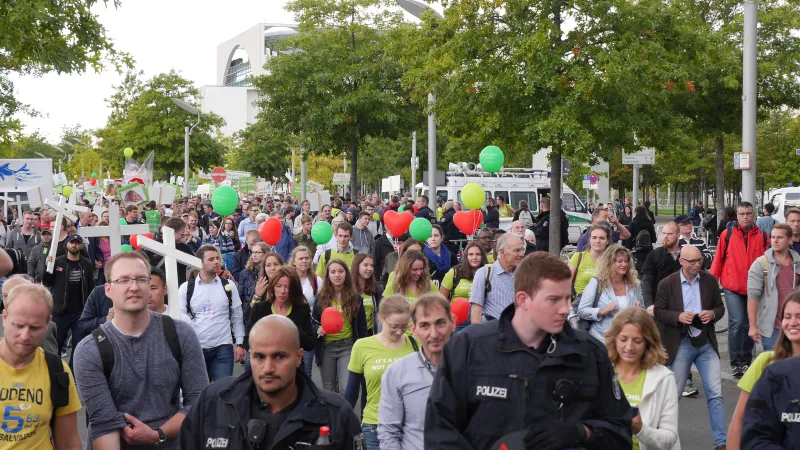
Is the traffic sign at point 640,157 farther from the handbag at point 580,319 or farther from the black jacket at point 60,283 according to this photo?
the handbag at point 580,319

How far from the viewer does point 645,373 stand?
18.2 ft

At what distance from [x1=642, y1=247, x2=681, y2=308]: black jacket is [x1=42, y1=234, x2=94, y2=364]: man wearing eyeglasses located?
615cm

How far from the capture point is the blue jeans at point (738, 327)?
37.8ft

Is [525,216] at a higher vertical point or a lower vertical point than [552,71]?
lower

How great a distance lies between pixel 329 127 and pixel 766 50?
39.4 feet

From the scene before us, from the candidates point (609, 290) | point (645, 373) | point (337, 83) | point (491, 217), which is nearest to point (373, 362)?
point (645, 373)

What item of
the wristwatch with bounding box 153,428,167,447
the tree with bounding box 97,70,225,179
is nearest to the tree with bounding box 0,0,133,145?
the wristwatch with bounding box 153,428,167,447

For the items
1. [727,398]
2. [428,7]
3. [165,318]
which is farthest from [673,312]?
[428,7]

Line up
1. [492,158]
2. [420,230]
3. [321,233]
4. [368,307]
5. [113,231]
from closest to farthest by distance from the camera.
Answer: [113,231] → [368,307] → [420,230] → [321,233] → [492,158]

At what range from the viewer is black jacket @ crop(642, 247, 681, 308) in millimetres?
10109

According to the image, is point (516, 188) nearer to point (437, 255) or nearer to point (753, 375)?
point (437, 255)

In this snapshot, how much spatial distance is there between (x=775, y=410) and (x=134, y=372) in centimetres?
277

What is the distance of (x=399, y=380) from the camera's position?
5500mm

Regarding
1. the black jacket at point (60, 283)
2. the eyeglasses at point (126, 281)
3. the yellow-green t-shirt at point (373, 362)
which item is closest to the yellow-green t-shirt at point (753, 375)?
the yellow-green t-shirt at point (373, 362)
